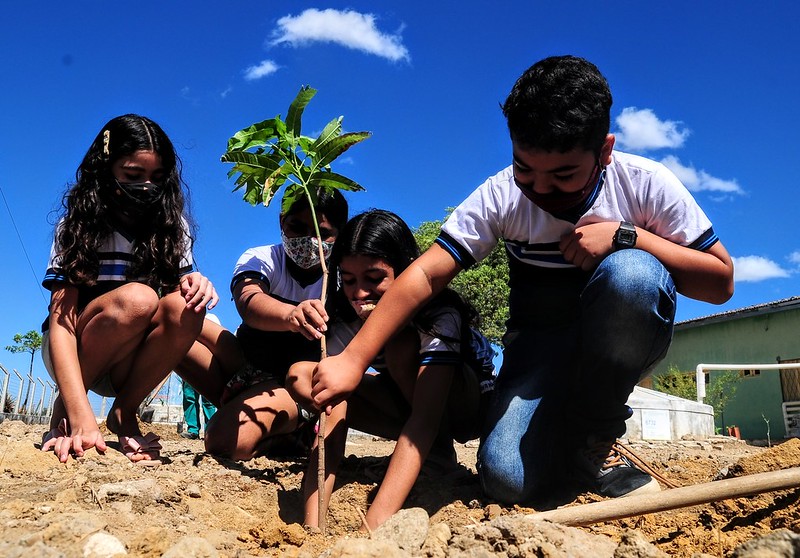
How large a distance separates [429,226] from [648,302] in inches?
607

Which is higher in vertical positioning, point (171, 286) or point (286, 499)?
point (171, 286)

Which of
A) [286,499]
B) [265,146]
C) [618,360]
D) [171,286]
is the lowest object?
[286,499]

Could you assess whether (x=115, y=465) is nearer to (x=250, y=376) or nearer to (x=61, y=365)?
(x=61, y=365)

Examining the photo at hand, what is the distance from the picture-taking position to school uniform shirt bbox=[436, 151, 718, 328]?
8.14ft

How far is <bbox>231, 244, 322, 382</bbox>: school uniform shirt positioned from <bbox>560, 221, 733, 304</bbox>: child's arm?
4.57 feet

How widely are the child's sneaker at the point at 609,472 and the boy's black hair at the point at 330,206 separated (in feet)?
5.16

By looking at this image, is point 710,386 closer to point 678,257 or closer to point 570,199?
point 678,257

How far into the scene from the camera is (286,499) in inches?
112

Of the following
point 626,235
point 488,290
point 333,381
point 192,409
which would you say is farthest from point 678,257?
point 488,290

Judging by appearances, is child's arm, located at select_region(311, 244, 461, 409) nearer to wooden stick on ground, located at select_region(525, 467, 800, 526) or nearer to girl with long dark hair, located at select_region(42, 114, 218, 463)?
wooden stick on ground, located at select_region(525, 467, 800, 526)

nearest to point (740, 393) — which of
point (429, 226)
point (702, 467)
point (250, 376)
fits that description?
point (429, 226)

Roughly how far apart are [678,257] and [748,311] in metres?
16.9

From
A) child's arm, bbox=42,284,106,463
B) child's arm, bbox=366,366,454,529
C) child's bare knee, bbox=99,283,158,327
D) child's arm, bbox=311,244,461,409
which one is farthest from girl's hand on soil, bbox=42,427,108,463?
child's arm, bbox=366,366,454,529

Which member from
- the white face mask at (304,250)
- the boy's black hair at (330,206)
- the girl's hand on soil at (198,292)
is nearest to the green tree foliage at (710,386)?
the boy's black hair at (330,206)
